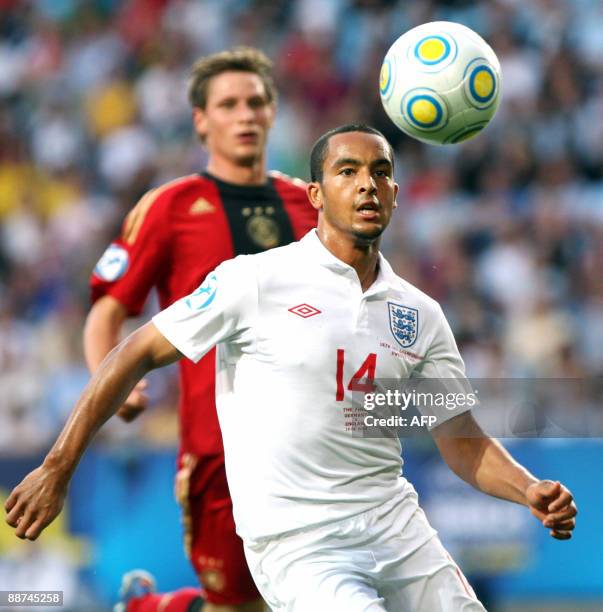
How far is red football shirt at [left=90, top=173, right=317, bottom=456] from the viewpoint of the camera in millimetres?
5922

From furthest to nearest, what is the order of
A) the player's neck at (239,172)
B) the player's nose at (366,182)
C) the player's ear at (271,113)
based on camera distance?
1. the player's ear at (271,113)
2. the player's neck at (239,172)
3. the player's nose at (366,182)

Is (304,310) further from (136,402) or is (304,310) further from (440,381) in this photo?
(136,402)

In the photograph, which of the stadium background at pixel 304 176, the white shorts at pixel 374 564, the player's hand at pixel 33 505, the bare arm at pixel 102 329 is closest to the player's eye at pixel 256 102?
the bare arm at pixel 102 329

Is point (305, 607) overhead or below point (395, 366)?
below

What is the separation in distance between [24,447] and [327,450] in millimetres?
4934

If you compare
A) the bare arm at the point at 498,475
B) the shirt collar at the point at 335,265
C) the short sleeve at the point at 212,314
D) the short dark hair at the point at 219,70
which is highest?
the short dark hair at the point at 219,70

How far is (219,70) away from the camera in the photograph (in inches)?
251

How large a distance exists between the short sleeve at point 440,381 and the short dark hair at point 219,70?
205 cm

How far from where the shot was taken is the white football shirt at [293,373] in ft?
14.8

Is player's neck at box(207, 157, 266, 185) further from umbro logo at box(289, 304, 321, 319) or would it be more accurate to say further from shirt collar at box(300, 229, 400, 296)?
umbro logo at box(289, 304, 321, 319)

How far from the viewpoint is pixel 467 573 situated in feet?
28.2

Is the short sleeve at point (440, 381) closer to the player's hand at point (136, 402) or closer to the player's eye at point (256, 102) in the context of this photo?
the player's hand at point (136, 402)

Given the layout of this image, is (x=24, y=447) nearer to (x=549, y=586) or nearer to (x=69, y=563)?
(x=69, y=563)

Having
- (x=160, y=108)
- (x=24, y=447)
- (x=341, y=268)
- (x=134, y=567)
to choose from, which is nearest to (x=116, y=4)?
(x=160, y=108)
